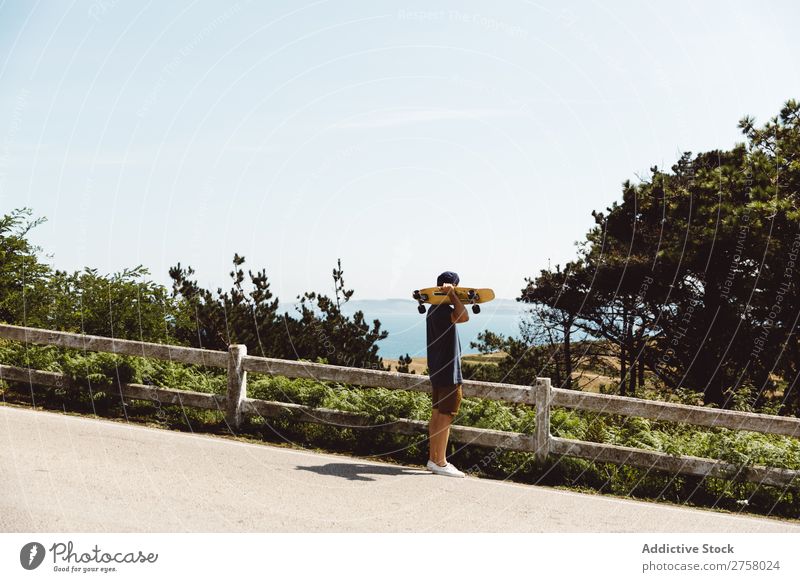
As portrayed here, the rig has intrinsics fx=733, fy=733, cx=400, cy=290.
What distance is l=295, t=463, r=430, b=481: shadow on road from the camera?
818 centimetres

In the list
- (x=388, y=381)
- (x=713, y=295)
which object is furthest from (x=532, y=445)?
(x=713, y=295)

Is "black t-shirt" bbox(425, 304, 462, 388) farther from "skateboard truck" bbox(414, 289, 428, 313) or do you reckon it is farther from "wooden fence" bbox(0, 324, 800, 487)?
"wooden fence" bbox(0, 324, 800, 487)

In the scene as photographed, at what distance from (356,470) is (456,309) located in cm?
223

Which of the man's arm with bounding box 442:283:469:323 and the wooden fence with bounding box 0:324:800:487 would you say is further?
the wooden fence with bounding box 0:324:800:487

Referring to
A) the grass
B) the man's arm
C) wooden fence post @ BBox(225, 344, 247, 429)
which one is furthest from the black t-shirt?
wooden fence post @ BBox(225, 344, 247, 429)

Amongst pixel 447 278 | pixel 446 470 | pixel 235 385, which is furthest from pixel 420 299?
pixel 235 385

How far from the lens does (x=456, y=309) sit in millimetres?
8055

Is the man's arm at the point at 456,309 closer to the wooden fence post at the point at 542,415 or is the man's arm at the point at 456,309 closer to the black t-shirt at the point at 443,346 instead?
the black t-shirt at the point at 443,346

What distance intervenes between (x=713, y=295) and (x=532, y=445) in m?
16.0

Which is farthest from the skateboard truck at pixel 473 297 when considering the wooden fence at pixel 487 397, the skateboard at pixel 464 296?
the wooden fence at pixel 487 397

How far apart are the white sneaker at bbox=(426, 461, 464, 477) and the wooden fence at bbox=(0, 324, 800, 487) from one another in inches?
26.0

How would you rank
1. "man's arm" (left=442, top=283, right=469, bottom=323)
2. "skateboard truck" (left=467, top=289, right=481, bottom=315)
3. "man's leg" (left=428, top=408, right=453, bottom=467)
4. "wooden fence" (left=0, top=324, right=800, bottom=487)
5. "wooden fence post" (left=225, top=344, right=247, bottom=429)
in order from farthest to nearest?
"wooden fence post" (left=225, top=344, right=247, bottom=429) → "man's leg" (left=428, top=408, right=453, bottom=467) → "skateboard truck" (left=467, top=289, right=481, bottom=315) → "wooden fence" (left=0, top=324, right=800, bottom=487) → "man's arm" (left=442, top=283, right=469, bottom=323)

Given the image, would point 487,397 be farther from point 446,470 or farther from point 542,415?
point 446,470

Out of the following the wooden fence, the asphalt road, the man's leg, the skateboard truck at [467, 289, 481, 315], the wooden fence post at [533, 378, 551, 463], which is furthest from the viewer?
the wooden fence post at [533, 378, 551, 463]
